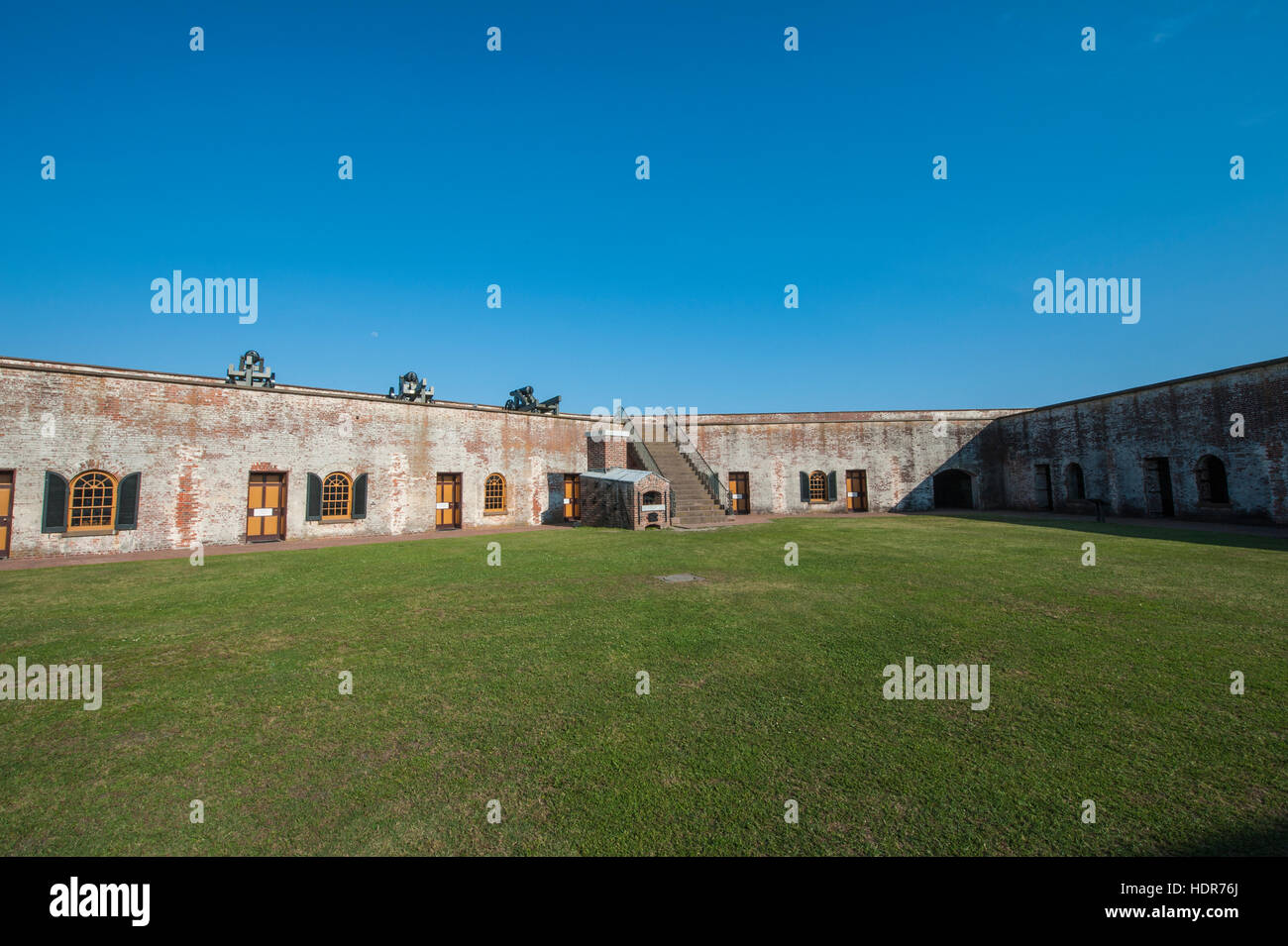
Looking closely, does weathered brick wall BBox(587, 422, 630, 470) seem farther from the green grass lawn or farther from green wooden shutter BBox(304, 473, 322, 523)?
the green grass lawn

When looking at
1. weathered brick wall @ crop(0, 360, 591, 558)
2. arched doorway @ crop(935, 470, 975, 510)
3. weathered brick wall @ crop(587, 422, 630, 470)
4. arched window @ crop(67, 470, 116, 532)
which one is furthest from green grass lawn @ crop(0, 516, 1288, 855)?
arched doorway @ crop(935, 470, 975, 510)

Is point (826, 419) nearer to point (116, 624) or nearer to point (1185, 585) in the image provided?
point (1185, 585)

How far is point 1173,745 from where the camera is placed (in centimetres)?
333

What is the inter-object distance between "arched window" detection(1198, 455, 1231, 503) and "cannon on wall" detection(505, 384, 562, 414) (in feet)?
80.7

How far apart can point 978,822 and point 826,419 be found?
83.3 ft

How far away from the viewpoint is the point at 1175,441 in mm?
18672

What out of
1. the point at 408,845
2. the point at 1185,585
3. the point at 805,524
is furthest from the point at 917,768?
the point at 805,524

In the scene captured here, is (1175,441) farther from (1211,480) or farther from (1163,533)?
(1163,533)

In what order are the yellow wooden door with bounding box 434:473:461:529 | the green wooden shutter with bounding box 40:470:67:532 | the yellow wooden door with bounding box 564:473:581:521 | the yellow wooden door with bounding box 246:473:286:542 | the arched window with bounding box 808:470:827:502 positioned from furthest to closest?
the arched window with bounding box 808:470:827:502 < the yellow wooden door with bounding box 564:473:581:521 < the yellow wooden door with bounding box 434:473:461:529 < the yellow wooden door with bounding box 246:473:286:542 < the green wooden shutter with bounding box 40:470:67:532

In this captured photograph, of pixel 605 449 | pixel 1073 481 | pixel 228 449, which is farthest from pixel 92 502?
pixel 1073 481

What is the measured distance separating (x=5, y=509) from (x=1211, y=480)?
122 ft

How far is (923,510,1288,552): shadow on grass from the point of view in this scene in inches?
484

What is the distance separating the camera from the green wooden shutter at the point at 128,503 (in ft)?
48.0

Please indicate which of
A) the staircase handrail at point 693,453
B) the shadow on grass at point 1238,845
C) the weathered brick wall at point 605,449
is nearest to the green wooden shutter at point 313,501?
the weathered brick wall at point 605,449
